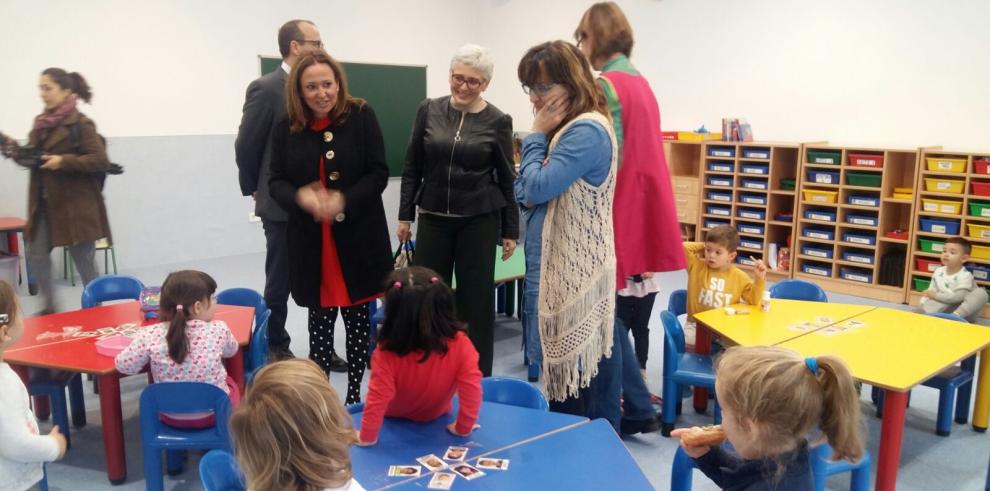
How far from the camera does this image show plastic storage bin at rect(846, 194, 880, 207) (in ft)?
20.6

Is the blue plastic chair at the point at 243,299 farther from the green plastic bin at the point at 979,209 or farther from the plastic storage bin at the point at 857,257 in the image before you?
the green plastic bin at the point at 979,209

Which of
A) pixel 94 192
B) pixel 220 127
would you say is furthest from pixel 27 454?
pixel 220 127

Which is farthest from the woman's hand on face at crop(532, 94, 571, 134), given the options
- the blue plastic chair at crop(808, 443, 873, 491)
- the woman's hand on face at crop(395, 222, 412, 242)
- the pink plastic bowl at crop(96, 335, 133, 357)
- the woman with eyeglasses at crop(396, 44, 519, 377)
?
the pink plastic bowl at crop(96, 335, 133, 357)

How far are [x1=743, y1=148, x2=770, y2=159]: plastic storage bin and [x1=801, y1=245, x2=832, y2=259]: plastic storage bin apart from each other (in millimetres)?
908

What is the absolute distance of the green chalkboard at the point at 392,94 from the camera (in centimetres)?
820

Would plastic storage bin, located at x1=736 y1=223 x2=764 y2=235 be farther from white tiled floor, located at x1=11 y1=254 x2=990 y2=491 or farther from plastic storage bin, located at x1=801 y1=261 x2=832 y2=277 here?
white tiled floor, located at x1=11 y1=254 x2=990 y2=491

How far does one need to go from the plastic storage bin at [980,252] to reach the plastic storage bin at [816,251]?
111 cm

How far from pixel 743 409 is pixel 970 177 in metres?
5.15

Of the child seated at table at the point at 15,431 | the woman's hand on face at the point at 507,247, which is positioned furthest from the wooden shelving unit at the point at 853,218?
the child seated at table at the point at 15,431

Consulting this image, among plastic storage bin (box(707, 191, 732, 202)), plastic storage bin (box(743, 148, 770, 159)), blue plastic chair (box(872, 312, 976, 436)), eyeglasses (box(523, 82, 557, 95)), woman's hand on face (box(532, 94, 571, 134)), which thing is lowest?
blue plastic chair (box(872, 312, 976, 436))

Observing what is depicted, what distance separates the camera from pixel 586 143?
2.32 meters

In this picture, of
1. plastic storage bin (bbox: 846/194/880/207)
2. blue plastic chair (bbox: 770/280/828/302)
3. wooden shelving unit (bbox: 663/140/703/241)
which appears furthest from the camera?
wooden shelving unit (bbox: 663/140/703/241)

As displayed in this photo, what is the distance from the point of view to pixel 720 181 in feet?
23.6

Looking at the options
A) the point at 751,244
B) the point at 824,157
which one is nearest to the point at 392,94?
the point at 751,244
